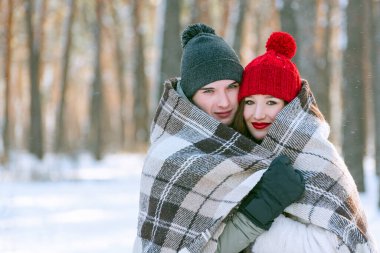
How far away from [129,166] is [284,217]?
50.1 ft

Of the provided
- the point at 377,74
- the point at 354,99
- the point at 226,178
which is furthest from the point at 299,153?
the point at 354,99

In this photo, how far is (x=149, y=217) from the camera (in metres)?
3.39

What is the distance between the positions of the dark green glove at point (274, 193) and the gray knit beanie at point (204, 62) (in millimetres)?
742

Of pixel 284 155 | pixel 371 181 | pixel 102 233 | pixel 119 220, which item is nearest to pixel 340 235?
pixel 284 155

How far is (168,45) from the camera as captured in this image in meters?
9.89

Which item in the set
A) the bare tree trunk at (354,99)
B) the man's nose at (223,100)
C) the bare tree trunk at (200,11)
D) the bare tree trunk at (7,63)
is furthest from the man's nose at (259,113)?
the bare tree trunk at (7,63)

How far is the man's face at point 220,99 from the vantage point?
3.46 meters

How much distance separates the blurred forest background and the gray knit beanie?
14.7 feet

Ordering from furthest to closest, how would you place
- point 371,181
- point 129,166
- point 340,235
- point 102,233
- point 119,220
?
1. point 129,166
2. point 371,181
3. point 119,220
4. point 102,233
5. point 340,235

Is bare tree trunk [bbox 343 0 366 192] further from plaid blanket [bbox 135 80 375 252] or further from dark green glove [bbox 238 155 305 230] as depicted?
dark green glove [bbox 238 155 305 230]

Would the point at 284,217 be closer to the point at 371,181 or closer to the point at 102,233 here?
the point at 102,233

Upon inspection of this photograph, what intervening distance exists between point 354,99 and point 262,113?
726 centimetres

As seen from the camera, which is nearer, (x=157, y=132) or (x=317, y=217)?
(x=317, y=217)

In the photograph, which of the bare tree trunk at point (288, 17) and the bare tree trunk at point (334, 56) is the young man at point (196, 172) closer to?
the bare tree trunk at point (288, 17)
